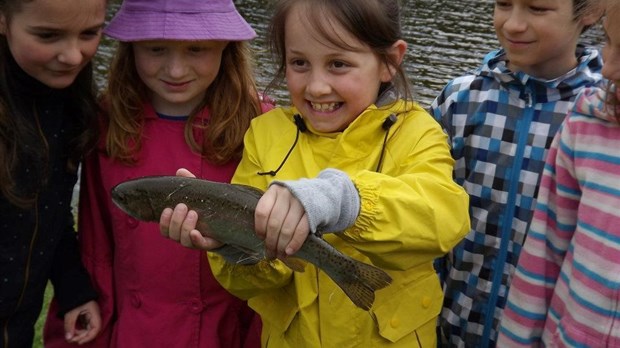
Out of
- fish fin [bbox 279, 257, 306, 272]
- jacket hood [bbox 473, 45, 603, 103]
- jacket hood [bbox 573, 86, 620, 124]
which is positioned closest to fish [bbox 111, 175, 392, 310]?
fish fin [bbox 279, 257, 306, 272]

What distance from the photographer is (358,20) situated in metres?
3.23

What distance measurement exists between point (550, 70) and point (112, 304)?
260 centimetres

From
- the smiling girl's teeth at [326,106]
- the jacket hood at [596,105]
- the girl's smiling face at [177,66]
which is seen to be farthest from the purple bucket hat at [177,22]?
the jacket hood at [596,105]

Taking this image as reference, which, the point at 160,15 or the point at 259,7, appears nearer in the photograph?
the point at 160,15

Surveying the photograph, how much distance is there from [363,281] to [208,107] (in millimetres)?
1665

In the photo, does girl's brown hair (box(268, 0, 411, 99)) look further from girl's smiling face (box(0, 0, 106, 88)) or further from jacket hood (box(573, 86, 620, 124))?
girl's smiling face (box(0, 0, 106, 88))

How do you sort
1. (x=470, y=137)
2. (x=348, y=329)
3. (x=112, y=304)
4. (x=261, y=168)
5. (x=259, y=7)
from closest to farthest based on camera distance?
1. (x=348, y=329)
2. (x=261, y=168)
3. (x=470, y=137)
4. (x=112, y=304)
5. (x=259, y=7)

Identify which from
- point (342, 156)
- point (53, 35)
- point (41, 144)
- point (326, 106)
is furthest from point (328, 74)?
point (41, 144)

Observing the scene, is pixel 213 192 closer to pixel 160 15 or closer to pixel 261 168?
pixel 261 168

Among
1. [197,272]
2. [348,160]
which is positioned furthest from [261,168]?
[197,272]

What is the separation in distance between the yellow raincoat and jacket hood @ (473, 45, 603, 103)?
56cm

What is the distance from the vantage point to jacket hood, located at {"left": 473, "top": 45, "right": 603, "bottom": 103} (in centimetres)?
346

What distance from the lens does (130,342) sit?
385 centimetres

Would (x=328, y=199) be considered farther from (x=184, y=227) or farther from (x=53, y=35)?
(x=53, y=35)
